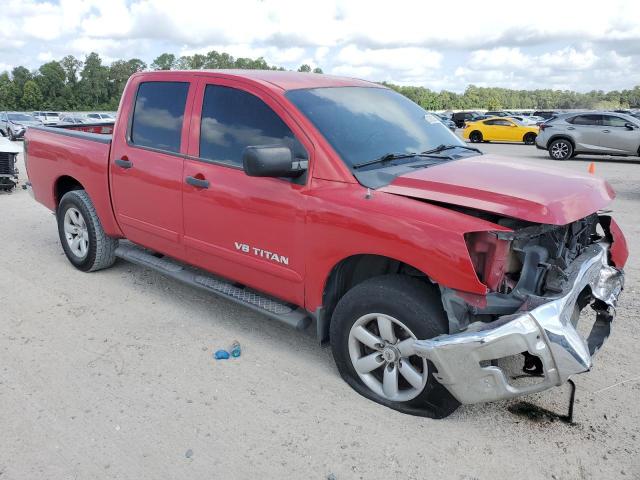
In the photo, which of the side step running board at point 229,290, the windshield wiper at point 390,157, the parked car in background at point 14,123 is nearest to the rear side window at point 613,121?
the windshield wiper at point 390,157

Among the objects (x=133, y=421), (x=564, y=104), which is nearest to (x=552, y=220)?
(x=133, y=421)

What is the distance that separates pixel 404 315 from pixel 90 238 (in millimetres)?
3563

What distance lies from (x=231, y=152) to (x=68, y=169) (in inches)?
94.2

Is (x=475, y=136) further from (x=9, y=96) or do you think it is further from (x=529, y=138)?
(x=9, y=96)

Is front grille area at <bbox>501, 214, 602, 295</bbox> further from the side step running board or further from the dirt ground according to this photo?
the side step running board

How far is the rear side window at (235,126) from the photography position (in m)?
3.60

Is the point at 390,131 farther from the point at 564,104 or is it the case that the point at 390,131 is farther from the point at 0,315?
the point at 564,104

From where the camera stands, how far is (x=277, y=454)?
285 centimetres

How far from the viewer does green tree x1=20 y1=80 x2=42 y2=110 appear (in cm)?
8356

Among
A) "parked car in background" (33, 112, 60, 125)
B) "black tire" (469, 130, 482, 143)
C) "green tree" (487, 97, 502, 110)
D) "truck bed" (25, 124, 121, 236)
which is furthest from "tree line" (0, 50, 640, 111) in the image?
"truck bed" (25, 124, 121, 236)

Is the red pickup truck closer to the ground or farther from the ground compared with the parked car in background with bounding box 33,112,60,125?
farther from the ground

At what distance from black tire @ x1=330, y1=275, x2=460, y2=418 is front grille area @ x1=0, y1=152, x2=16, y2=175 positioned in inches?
357

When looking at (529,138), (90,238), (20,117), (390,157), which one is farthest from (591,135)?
(20,117)

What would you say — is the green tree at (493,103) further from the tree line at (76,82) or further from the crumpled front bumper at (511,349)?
the crumpled front bumper at (511,349)
